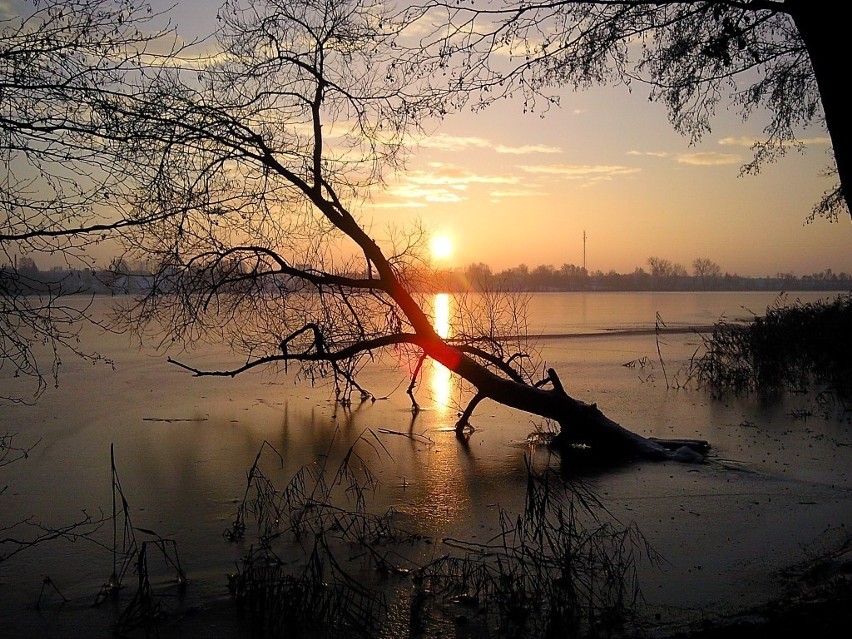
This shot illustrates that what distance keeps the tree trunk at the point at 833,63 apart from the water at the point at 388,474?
2.97m

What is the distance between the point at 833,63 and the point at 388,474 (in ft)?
21.6

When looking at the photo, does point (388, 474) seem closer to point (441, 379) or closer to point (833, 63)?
point (833, 63)

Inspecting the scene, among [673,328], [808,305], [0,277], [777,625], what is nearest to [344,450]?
[0,277]

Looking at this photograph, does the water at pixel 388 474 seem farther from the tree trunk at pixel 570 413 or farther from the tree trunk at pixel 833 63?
the tree trunk at pixel 833 63

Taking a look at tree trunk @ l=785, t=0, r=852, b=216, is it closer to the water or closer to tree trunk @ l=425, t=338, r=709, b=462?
the water

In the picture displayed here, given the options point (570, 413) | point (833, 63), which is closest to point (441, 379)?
point (570, 413)

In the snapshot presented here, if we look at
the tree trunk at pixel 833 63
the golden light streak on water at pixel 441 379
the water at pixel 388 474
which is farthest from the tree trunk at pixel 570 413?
the tree trunk at pixel 833 63

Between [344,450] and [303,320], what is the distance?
1900mm

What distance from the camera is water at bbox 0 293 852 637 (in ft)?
18.7

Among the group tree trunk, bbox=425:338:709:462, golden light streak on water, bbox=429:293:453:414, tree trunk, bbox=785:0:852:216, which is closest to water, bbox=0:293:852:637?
golden light streak on water, bbox=429:293:453:414

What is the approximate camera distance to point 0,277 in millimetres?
4617

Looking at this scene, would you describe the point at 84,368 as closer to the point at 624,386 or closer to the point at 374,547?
the point at 624,386

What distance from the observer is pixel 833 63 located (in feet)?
13.4

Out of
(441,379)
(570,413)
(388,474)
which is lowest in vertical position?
(388,474)
